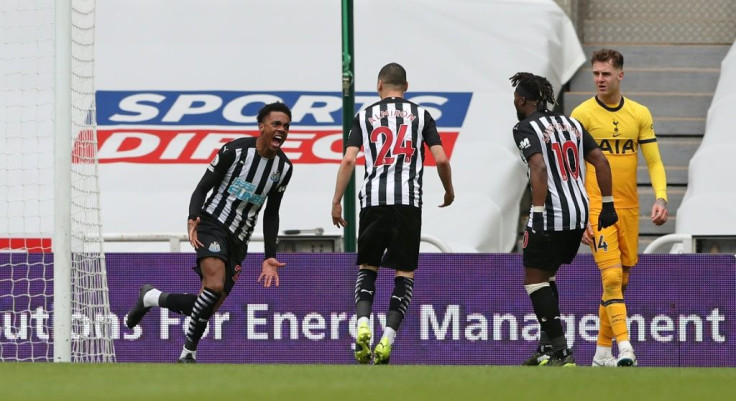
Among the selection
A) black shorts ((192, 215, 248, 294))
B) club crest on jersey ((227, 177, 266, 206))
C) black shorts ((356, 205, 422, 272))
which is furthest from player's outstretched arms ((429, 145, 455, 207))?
black shorts ((192, 215, 248, 294))

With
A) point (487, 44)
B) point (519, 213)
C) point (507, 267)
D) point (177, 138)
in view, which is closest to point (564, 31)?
point (487, 44)

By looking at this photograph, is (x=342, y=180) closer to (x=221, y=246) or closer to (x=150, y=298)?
(x=221, y=246)

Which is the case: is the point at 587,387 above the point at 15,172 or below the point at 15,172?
A: below

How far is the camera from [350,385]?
639 cm

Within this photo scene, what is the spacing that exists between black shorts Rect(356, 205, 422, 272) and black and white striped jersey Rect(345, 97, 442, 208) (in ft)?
0.15

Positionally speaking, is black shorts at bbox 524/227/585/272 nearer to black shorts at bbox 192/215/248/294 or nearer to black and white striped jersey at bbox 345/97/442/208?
black and white striped jersey at bbox 345/97/442/208

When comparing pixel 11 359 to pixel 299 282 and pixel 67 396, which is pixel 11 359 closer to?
pixel 299 282

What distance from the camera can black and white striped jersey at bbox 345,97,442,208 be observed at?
834 centimetres

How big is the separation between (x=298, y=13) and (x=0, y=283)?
5009 millimetres

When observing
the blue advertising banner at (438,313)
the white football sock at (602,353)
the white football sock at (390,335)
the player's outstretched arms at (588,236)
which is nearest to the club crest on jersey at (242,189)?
the white football sock at (390,335)

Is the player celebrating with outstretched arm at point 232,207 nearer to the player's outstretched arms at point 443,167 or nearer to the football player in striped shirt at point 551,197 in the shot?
the player's outstretched arms at point 443,167

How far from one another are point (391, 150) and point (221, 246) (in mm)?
Answer: 1173

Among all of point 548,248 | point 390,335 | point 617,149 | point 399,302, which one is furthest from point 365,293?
point 617,149

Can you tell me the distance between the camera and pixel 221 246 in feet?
29.0
